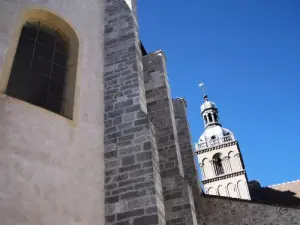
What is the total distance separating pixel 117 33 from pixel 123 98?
5.80 ft

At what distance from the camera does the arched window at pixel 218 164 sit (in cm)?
3394

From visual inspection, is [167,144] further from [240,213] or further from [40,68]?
[40,68]

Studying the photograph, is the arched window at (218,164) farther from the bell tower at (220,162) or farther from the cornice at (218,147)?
the cornice at (218,147)

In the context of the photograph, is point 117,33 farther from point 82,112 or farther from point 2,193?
point 2,193

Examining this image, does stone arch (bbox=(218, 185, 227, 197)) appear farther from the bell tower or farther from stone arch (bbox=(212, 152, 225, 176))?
stone arch (bbox=(212, 152, 225, 176))

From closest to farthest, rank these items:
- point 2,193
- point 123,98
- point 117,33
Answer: point 2,193 → point 123,98 → point 117,33

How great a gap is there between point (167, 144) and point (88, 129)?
2.00m

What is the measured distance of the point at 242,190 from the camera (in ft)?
96.3

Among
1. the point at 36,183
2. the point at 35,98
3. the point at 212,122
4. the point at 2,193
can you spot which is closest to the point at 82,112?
the point at 35,98

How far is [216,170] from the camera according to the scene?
33.9 meters

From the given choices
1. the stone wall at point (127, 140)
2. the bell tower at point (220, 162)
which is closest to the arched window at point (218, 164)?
the bell tower at point (220, 162)

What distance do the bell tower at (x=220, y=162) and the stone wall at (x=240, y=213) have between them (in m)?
21.4

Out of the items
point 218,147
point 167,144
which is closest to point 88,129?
point 167,144

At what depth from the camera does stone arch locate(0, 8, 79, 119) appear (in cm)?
527
